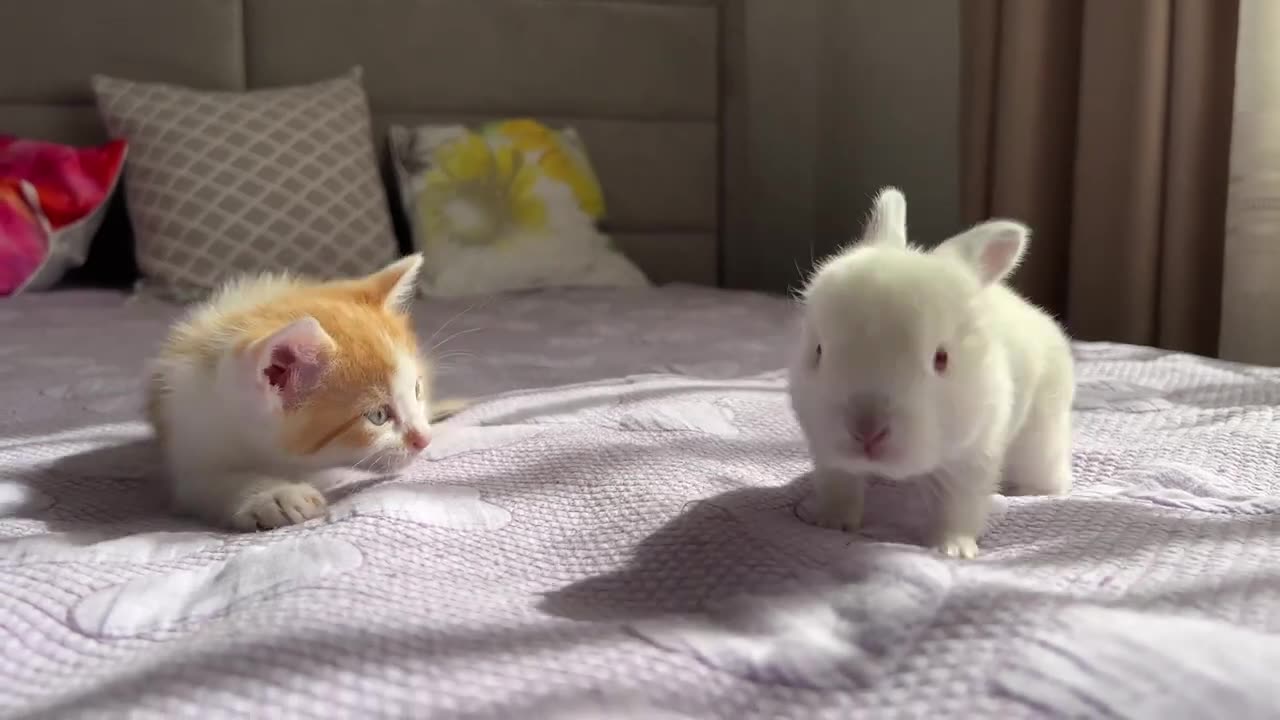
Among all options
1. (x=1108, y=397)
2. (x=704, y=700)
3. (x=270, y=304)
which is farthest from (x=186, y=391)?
(x=1108, y=397)

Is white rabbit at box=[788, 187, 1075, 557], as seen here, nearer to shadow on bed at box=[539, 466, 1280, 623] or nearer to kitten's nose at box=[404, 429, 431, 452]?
shadow on bed at box=[539, 466, 1280, 623]

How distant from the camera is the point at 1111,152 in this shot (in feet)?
6.42

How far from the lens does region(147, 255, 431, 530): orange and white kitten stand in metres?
0.80

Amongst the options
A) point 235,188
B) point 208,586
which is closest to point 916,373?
point 208,586

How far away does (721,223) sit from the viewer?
9.96 feet

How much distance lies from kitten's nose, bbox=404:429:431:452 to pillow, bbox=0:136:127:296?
4.80ft

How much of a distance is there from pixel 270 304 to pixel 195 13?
1.82m

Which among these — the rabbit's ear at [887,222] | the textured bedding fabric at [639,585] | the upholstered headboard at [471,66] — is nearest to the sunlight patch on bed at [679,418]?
the textured bedding fabric at [639,585]

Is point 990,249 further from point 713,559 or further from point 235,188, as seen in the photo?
point 235,188

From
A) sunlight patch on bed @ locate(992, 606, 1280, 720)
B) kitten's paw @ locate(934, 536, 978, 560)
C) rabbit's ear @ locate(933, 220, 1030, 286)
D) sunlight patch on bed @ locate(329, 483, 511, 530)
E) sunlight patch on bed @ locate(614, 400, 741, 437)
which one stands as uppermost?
rabbit's ear @ locate(933, 220, 1030, 286)

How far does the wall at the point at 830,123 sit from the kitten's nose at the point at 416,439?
203 centimetres

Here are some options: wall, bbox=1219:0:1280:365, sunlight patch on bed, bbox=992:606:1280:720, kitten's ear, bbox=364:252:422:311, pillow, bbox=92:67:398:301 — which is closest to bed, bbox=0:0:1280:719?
sunlight patch on bed, bbox=992:606:1280:720

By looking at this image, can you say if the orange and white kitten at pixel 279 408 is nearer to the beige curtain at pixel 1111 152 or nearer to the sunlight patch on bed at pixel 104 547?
the sunlight patch on bed at pixel 104 547

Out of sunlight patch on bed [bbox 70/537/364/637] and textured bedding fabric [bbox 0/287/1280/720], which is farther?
sunlight patch on bed [bbox 70/537/364/637]
